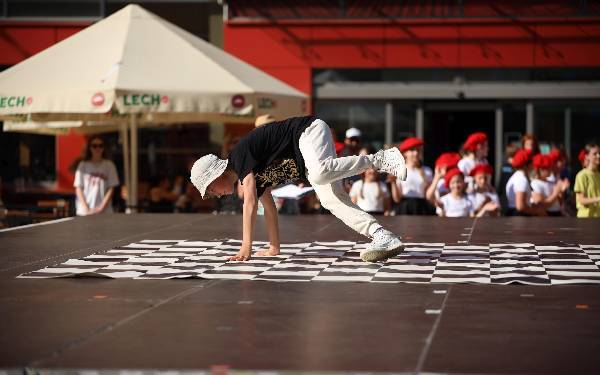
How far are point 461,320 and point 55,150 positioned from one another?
18.6 m

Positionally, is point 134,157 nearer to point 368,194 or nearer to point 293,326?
point 368,194

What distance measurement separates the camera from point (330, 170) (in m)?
9.02

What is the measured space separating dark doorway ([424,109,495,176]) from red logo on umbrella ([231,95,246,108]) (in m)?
9.72

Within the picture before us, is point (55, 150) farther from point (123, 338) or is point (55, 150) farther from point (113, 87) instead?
point (123, 338)

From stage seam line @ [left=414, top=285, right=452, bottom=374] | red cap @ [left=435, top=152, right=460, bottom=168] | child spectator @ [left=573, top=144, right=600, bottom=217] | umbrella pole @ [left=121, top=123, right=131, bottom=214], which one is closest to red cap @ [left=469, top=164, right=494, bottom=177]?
red cap @ [left=435, top=152, right=460, bottom=168]

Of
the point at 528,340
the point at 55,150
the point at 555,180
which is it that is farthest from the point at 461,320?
the point at 55,150

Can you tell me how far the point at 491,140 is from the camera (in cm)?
2291

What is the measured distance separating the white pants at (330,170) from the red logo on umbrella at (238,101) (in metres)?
4.41

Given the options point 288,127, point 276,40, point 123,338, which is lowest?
point 123,338

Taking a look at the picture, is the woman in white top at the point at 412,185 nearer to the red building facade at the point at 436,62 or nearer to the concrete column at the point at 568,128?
the red building facade at the point at 436,62

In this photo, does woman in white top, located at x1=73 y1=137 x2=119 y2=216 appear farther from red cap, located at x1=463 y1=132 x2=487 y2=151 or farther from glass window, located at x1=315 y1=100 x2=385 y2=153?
glass window, located at x1=315 y1=100 x2=385 y2=153

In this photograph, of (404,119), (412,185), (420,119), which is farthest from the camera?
(404,119)

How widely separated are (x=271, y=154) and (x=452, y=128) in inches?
557

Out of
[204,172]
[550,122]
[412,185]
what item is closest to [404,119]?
[550,122]
